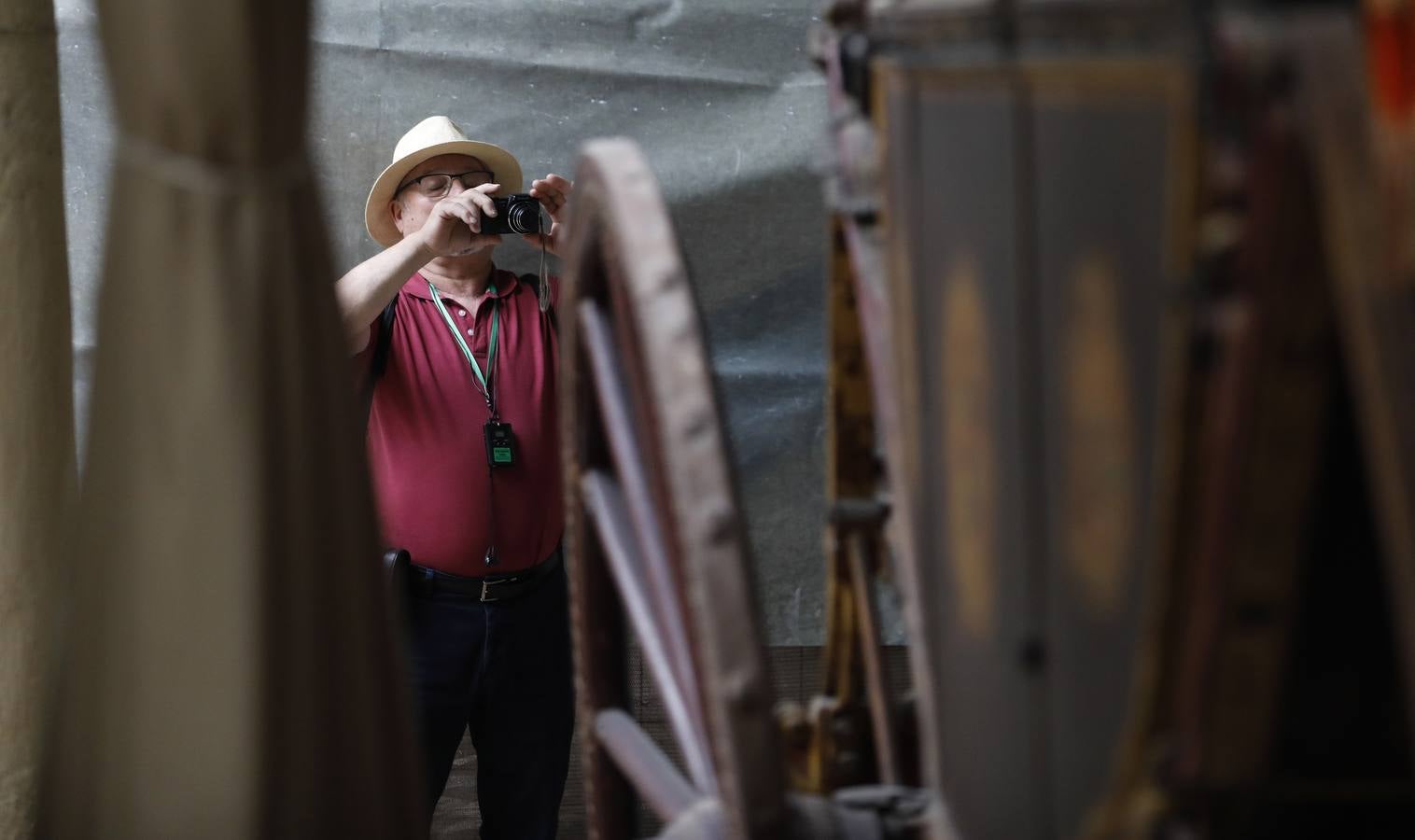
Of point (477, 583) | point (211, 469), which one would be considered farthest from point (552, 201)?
point (211, 469)

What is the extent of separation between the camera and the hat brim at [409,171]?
3205 millimetres

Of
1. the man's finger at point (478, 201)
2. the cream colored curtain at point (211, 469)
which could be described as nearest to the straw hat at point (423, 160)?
the man's finger at point (478, 201)

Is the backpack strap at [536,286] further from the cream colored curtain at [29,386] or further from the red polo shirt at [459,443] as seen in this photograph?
the cream colored curtain at [29,386]

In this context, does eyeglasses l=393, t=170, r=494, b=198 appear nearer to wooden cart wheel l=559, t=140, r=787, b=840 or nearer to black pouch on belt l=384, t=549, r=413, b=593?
black pouch on belt l=384, t=549, r=413, b=593

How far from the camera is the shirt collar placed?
10.5 ft

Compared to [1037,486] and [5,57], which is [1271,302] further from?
[5,57]

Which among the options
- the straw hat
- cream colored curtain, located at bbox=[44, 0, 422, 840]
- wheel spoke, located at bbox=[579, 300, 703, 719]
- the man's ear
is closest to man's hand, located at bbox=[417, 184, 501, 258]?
the straw hat

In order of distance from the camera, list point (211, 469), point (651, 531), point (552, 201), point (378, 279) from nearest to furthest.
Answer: point (211, 469) → point (651, 531) → point (378, 279) → point (552, 201)

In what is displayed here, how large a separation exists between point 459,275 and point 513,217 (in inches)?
7.4

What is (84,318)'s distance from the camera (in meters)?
3.54

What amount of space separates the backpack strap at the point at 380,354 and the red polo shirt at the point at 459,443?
1 cm

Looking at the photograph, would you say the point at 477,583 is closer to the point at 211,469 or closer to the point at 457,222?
the point at 457,222

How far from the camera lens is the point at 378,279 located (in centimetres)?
299

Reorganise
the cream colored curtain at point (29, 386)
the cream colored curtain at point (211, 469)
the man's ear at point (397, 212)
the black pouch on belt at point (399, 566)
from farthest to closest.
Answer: the man's ear at point (397, 212) < the black pouch on belt at point (399, 566) < the cream colored curtain at point (29, 386) < the cream colored curtain at point (211, 469)
